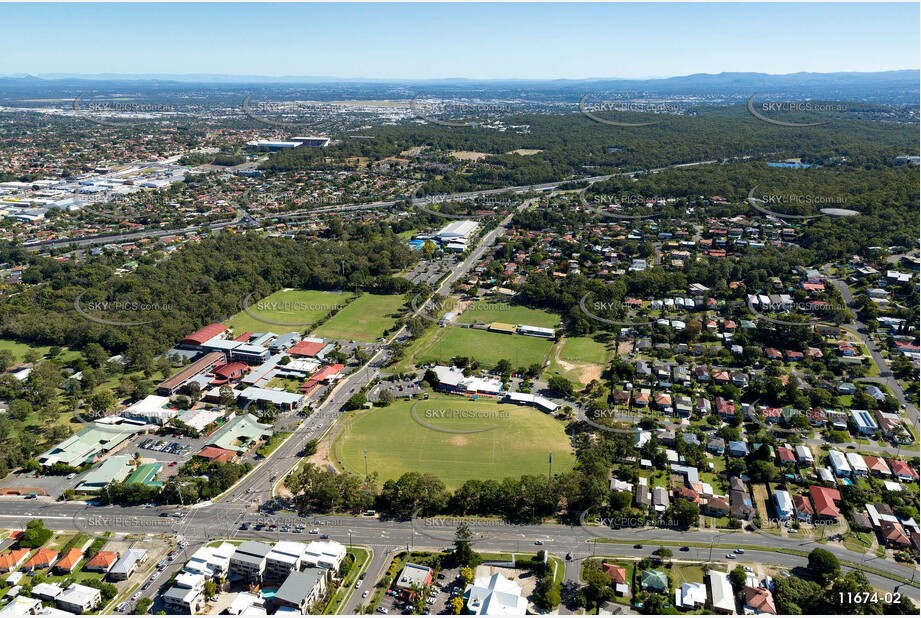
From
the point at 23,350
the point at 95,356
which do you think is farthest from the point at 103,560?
the point at 23,350

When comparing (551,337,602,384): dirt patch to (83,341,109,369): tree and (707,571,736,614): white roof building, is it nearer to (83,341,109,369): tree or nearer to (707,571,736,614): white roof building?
(707,571,736,614): white roof building

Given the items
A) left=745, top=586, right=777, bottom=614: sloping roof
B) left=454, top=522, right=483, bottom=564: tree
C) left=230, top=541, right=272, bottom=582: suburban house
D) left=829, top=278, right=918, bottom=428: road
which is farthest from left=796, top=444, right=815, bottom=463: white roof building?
left=230, top=541, right=272, bottom=582: suburban house

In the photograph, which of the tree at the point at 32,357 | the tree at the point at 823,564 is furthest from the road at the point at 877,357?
the tree at the point at 32,357

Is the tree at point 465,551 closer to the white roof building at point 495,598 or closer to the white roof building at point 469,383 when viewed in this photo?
the white roof building at point 495,598

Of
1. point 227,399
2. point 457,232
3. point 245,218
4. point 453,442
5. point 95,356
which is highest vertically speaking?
point 245,218

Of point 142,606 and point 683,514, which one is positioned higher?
point 683,514

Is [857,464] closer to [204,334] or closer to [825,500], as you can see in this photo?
[825,500]

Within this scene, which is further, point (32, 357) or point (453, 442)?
point (32, 357)
